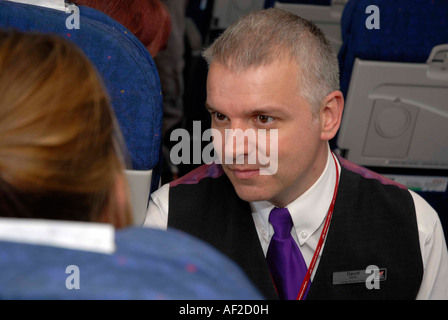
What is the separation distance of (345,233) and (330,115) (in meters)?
0.34

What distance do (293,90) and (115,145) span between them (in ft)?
2.65

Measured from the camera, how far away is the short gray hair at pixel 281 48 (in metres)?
1.45

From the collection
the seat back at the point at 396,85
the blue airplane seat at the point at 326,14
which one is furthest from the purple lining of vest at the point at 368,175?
the blue airplane seat at the point at 326,14

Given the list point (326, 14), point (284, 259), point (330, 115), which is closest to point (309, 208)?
point (284, 259)

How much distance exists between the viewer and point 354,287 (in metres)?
1.57

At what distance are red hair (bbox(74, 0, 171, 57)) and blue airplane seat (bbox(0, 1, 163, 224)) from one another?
0.76 feet

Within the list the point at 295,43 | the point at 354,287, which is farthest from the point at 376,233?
the point at 295,43

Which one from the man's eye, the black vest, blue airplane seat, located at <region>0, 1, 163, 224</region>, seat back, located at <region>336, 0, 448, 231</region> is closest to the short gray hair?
the man's eye

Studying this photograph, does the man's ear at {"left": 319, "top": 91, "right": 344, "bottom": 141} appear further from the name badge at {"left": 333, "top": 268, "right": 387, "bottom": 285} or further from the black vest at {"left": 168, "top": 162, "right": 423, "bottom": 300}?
the name badge at {"left": 333, "top": 268, "right": 387, "bottom": 285}

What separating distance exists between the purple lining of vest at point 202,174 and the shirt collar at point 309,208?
6.1 inches

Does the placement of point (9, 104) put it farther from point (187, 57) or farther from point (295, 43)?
point (187, 57)

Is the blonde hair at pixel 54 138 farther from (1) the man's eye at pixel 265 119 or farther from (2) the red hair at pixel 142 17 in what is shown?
(2) the red hair at pixel 142 17

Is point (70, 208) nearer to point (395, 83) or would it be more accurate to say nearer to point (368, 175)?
point (368, 175)

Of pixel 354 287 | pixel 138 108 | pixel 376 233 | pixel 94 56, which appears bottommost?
pixel 354 287
